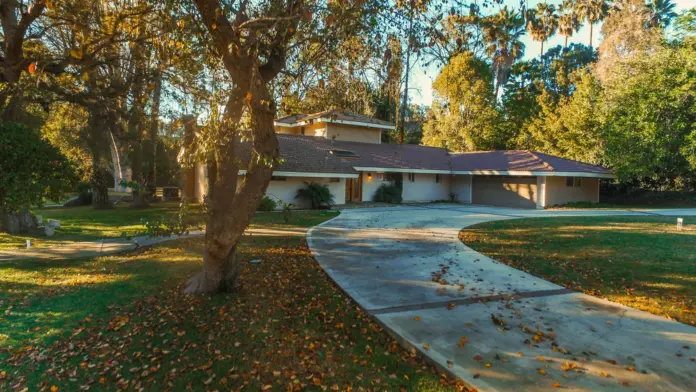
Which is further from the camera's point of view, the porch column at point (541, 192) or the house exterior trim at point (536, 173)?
the porch column at point (541, 192)

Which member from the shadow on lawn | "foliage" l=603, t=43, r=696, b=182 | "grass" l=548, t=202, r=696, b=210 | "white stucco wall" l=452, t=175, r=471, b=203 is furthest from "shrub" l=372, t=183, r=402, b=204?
the shadow on lawn

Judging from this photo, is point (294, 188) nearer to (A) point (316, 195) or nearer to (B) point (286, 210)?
(A) point (316, 195)

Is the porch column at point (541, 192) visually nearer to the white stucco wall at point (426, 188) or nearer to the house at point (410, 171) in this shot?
the house at point (410, 171)

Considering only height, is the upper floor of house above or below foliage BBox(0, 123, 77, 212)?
above

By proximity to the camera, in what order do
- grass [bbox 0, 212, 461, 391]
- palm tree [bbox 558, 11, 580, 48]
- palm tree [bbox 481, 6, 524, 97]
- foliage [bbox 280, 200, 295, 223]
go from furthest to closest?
palm tree [bbox 558, 11, 580, 48], foliage [bbox 280, 200, 295, 223], palm tree [bbox 481, 6, 524, 97], grass [bbox 0, 212, 461, 391]

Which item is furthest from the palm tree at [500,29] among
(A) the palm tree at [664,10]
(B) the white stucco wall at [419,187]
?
(A) the palm tree at [664,10]

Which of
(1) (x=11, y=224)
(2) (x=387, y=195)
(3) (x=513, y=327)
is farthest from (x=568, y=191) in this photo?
(1) (x=11, y=224)

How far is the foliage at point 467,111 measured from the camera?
109 feet

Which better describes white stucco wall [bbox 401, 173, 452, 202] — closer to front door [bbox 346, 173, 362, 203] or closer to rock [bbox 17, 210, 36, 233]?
front door [bbox 346, 173, 362, 203]

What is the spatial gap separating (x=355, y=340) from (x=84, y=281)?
19.7 feet

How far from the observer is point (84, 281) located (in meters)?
7.58

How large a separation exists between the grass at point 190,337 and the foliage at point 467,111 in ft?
97.0

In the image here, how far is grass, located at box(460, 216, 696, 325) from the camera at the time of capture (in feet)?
21.0

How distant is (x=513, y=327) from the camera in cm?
502
